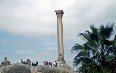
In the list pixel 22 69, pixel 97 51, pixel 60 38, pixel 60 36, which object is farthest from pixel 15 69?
pixel 60 36

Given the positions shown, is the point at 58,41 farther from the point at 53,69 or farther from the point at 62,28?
the point at 53,69

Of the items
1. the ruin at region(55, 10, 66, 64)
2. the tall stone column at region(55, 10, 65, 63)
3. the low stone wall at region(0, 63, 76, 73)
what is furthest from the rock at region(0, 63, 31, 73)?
the tall stone column at region(55, 10, 65, 63)

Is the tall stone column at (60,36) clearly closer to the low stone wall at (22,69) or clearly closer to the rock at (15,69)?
the low stone wall at (22,69)

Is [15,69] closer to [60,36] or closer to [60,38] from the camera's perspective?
[60,38]

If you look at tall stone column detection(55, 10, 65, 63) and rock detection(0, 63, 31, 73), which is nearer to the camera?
rock detection(0, 63, 31, 73)

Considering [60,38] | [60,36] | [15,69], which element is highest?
[60,36]

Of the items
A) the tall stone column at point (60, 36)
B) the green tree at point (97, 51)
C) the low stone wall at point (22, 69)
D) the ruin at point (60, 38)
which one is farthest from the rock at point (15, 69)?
the tall stone column at point (60, 36)

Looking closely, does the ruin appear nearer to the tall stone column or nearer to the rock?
the tall stone column

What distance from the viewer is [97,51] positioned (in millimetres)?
32875

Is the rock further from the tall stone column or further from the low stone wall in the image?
the tall stone column

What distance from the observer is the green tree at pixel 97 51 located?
105 ft

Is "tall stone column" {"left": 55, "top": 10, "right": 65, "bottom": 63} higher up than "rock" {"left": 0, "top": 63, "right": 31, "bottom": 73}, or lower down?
higher up

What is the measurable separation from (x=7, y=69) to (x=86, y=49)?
7.44 metres

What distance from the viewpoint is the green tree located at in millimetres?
32156
